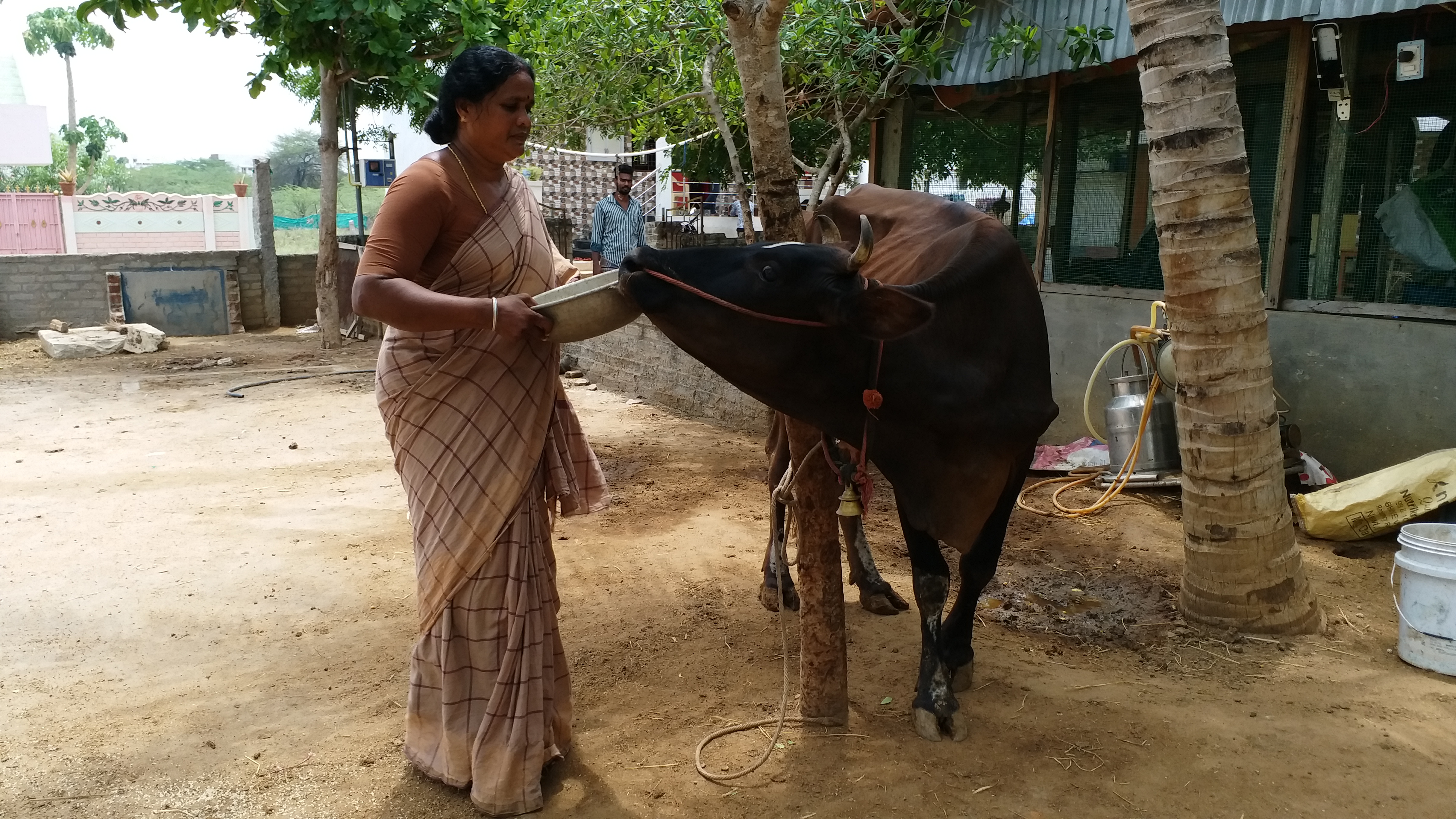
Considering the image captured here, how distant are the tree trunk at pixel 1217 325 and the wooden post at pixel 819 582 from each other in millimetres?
1579

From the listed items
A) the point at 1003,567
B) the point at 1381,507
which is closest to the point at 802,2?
the point at 1003,567

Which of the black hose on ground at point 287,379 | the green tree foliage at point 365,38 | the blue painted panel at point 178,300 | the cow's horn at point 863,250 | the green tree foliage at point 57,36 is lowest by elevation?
the black hose on ground at point 287,379

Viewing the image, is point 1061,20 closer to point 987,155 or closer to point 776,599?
point 987,155

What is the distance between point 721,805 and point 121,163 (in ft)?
197

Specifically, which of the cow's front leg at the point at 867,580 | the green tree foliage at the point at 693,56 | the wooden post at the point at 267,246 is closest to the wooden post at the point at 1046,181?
the green tree foliage at the point at 693,56

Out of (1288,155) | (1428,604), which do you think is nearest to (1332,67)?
(1288,155)

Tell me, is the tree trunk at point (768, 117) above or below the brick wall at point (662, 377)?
above

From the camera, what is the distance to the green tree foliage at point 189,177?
192 ft

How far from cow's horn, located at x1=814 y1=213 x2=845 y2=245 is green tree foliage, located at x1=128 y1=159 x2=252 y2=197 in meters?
57.1

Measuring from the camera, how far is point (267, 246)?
13.5m

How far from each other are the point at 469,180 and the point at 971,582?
75.5 inches

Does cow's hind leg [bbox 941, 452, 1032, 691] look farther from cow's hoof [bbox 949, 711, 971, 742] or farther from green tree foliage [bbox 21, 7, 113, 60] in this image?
green tree foliage [bbox 21, 7, 113, 60]

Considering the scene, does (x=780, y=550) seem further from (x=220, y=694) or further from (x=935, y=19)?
(x=935, y=19)

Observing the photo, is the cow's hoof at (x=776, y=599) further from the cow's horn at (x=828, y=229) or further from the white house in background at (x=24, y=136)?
the white house in background at (x=24, y=136)
